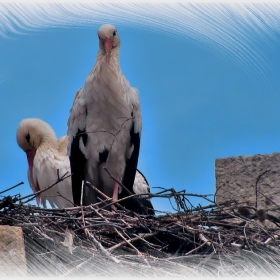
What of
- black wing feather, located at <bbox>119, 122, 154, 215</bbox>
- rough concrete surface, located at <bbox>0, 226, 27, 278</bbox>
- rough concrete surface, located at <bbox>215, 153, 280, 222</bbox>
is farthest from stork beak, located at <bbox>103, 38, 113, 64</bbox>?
rough concrete surface, located at <bbox>0, 226, 27, 278</bbox>

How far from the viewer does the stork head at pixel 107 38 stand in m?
4.51

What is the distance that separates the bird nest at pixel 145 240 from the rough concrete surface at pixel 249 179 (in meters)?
0.32

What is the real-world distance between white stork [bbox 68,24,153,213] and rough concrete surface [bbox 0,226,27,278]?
2.01 metres

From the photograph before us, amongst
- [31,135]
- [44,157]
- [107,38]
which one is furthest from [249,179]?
[31,135]

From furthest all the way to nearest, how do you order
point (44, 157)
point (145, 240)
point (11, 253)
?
point (44, 157)
point (145, 240)
point (11, 253)

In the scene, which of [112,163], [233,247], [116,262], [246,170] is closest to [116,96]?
[112,163]

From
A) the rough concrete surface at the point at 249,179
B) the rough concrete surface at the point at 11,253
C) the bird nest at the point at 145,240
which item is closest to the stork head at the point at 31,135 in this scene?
the rough concrete surface at the point at 249,179

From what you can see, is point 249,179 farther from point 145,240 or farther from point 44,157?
point 44,157

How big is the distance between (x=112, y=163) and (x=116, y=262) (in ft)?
6.02

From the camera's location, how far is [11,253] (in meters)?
2.36

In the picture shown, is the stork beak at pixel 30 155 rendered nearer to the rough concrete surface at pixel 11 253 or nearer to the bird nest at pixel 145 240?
the bird nest at pixel 145 240

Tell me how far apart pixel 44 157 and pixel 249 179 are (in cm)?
191

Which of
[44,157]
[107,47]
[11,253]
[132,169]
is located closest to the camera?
[11,253]

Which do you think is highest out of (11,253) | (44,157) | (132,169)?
(44,157)
